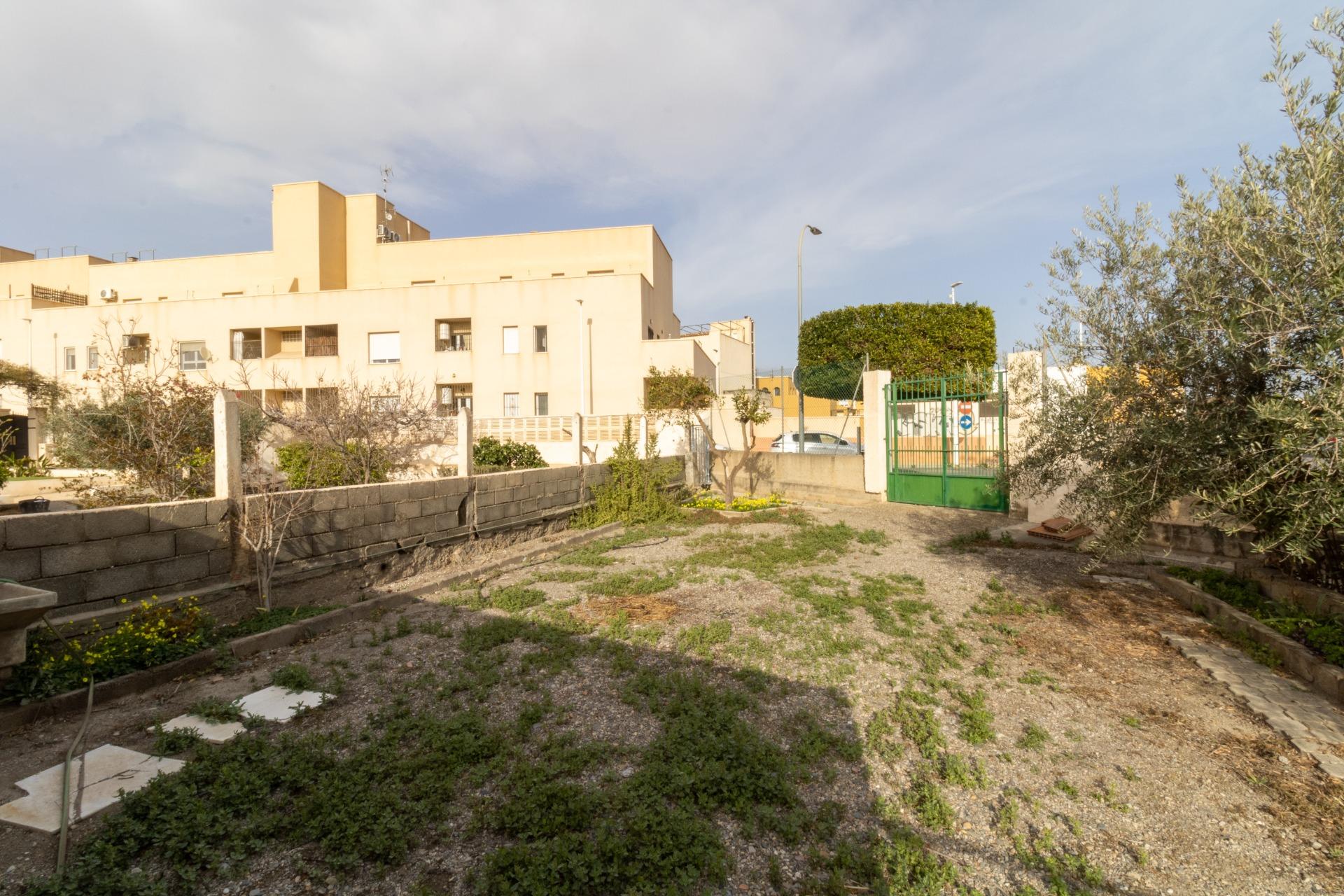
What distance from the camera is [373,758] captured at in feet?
10.9

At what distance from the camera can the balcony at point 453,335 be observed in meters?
24.8

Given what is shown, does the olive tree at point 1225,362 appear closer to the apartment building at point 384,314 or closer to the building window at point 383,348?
the apartment building at point 384,314

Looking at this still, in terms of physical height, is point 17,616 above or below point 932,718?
above

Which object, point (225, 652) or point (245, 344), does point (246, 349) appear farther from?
point (225, 652)

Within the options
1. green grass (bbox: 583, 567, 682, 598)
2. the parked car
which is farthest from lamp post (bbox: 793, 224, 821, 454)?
green grass (bbox: 583, 567, 682, 598)

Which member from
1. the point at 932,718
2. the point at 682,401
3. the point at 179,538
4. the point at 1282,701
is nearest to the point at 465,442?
the point at 179,538

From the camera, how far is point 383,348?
2512 centimetres

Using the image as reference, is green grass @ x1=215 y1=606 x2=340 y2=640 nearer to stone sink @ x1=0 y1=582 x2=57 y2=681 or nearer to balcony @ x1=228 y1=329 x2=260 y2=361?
stone sink @ x1=0 y1=582 x2=57 y2=681

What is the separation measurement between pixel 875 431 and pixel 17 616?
42.8ft

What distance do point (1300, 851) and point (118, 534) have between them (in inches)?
284

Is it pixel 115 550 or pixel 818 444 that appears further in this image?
pixel 818 444

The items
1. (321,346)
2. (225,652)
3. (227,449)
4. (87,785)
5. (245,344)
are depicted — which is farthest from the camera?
(245,344)

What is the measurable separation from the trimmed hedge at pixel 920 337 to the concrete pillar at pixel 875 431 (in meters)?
7.28

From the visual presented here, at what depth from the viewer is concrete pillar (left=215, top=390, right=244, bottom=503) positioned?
5.36 meters
